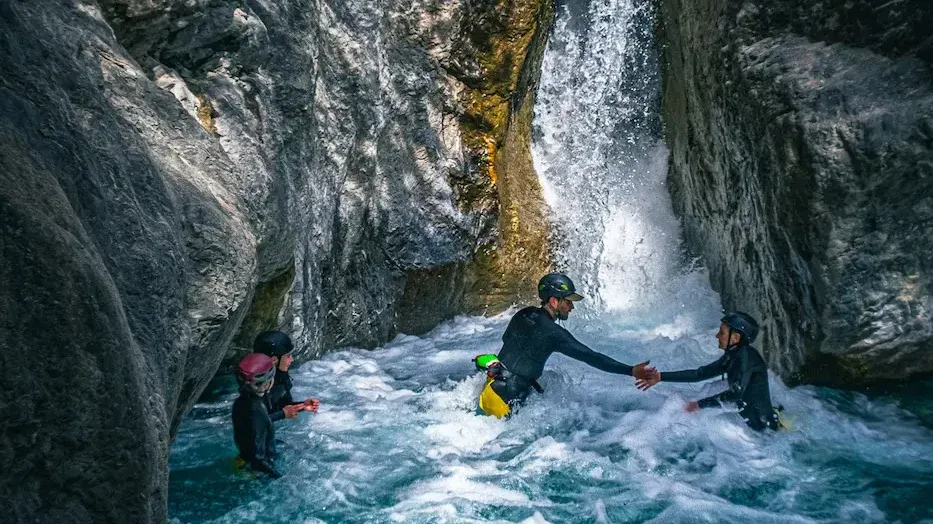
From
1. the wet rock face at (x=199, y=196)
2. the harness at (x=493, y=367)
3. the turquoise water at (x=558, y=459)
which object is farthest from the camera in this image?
the harness at (x=493, y=367)

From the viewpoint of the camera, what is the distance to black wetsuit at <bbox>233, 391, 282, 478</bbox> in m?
4.88

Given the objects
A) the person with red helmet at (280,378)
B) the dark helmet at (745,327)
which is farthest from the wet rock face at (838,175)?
the person with red helmet at (280,378)

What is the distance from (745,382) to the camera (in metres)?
5.84

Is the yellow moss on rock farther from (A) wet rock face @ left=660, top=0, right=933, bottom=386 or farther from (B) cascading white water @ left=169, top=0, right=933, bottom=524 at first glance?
(A) wet rock face @ left=660, top=0, right=933, bottom=386

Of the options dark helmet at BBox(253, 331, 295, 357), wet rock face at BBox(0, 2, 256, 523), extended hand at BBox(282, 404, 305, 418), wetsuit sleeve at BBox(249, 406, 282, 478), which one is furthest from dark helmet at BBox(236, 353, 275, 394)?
dark helmet at BBox(253, 331, 295, 357)

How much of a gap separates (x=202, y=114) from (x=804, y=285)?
15.7 feet

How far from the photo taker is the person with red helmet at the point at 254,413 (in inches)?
191

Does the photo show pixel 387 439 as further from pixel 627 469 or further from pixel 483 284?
Result: pixel 483 284

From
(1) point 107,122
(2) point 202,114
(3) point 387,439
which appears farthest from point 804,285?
(1) point 107,122

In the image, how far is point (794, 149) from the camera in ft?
20.6

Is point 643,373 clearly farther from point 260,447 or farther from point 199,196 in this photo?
point 199,196

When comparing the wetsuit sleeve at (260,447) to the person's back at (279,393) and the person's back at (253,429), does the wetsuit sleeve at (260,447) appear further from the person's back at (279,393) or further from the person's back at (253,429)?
the person's back at (279,393)

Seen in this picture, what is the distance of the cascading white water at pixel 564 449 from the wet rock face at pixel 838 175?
1.72ft

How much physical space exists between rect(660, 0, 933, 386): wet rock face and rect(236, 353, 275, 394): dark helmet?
4.19 m
